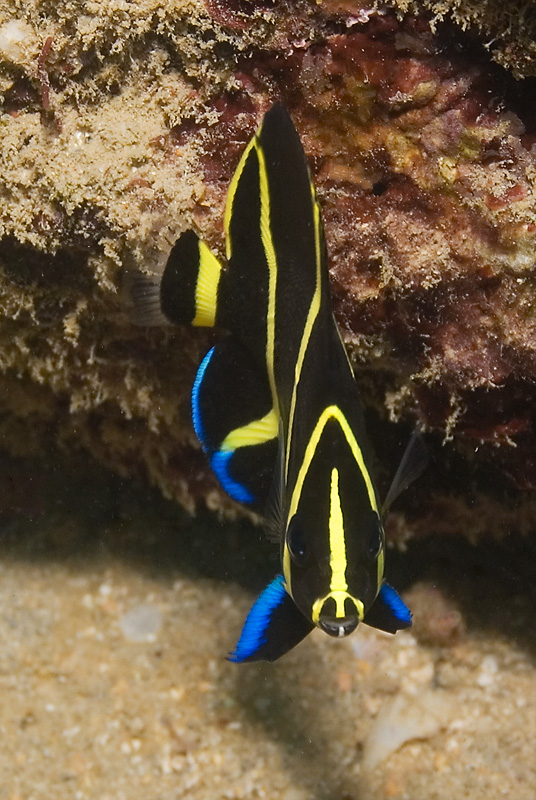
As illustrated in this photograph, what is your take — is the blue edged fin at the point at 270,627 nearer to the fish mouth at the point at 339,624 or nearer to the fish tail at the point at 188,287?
the fish mouth at the point at 339,624

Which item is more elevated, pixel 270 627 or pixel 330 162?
pixel 330 162

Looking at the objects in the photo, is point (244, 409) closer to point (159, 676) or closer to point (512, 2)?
point (512, 2)

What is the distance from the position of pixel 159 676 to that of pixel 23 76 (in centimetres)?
318

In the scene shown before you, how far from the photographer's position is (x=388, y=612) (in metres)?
1.93

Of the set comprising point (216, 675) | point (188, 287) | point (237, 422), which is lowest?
point (216, 675)

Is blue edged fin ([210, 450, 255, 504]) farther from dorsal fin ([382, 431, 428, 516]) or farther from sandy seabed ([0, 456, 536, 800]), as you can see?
sandy seabed ([0, 456, 536, 800])

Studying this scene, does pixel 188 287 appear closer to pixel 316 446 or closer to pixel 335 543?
pixel 316 446

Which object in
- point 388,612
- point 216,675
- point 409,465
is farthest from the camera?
point 216,675

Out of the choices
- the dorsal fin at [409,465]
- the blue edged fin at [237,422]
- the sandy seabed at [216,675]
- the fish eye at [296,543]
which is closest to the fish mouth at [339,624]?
the fish eye at [296,543]

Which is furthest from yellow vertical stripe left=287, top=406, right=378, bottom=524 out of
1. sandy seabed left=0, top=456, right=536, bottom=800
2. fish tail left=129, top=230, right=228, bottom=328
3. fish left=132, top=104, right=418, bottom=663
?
sandy seabed left=0, top=456, right=536, bottom=800

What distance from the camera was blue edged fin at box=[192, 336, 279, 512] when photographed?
2.16 metres

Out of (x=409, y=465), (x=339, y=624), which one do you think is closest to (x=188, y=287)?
(x=409, y=465)

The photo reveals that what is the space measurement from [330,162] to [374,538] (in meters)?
1.32

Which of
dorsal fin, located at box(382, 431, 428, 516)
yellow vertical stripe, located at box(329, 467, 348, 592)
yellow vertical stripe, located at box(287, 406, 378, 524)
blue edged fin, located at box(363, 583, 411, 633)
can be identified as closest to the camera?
yellow vertical stripe, located at box(329, 467, 348, 592)
